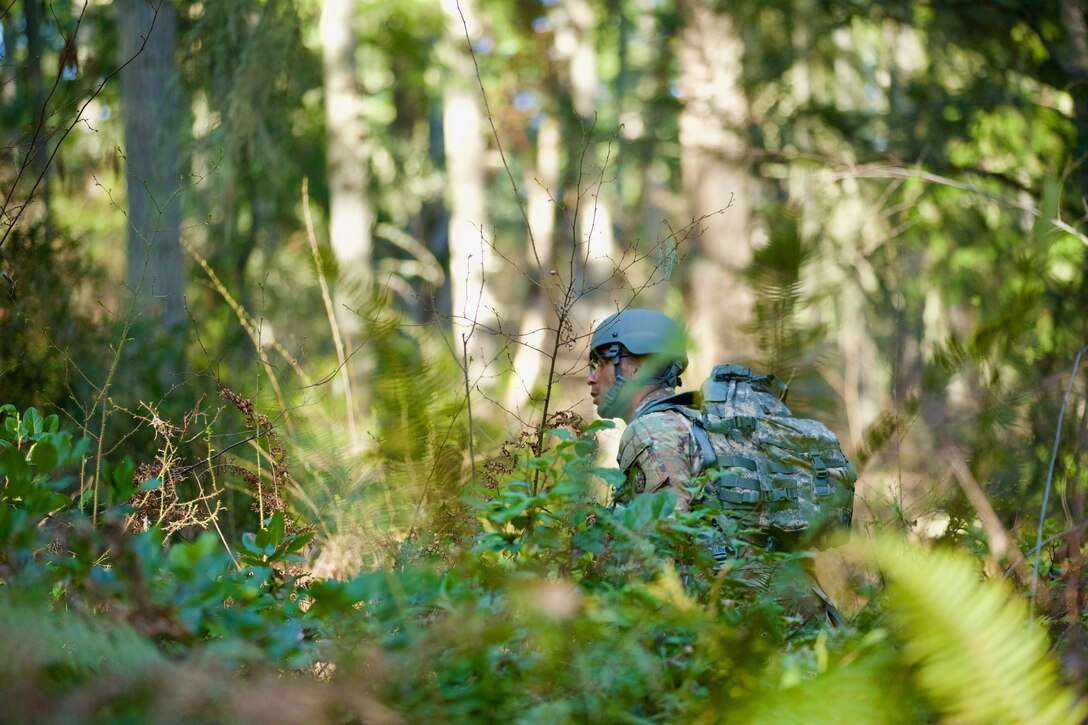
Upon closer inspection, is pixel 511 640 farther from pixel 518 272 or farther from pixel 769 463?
Result: pixel 518 272

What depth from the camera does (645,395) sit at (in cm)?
453

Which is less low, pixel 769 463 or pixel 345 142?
pixel 345 142

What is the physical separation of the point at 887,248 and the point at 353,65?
7486 millimetres

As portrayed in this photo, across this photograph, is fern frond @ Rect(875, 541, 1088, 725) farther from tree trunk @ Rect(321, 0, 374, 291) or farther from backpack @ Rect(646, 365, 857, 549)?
tree trunk @ Rect(321, 0, 374, 291)

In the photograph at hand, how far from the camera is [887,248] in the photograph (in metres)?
9.54

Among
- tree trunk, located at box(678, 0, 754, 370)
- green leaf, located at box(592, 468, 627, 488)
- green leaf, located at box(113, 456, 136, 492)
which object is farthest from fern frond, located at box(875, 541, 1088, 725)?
tree trunk, located at box(678, 0, 754, 370)

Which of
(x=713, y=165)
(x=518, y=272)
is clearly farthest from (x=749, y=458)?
(x=713, y=165)

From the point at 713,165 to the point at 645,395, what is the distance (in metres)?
6.74

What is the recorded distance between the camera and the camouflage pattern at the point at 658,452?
387cm

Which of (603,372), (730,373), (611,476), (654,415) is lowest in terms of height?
(611,476)

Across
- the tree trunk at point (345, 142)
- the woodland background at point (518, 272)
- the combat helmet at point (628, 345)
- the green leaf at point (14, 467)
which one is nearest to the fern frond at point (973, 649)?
the woodland background at point (518, 272)

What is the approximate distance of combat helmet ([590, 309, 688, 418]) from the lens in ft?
14.7

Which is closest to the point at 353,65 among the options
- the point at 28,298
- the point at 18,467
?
the point at 28,298

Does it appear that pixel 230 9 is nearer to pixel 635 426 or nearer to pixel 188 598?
pixel 635 426
